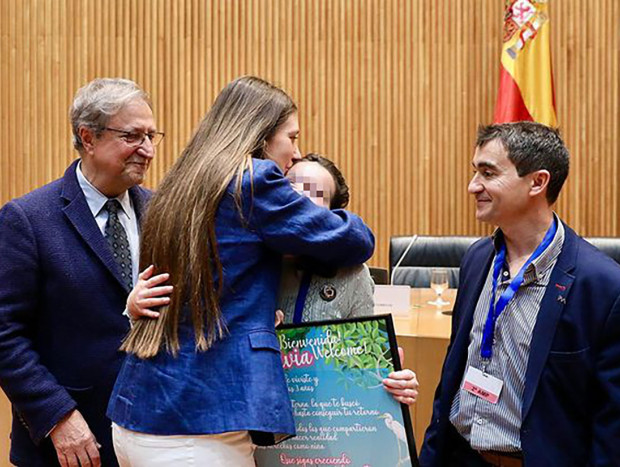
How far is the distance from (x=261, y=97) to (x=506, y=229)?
813 millimetres

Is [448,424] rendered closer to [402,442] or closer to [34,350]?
[402,442]

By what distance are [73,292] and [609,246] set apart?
3.39m

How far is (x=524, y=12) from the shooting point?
559 cm

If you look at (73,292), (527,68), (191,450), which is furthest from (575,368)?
(527,68)

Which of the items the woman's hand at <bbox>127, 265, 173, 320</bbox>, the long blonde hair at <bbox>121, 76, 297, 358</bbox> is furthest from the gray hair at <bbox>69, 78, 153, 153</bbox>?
the woman's hand at <bbox>127, 265, 173, 320</bbox>

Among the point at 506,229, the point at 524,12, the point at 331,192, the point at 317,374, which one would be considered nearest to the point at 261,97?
the point at 331,192

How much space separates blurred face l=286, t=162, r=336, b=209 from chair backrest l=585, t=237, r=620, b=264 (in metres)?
2.95

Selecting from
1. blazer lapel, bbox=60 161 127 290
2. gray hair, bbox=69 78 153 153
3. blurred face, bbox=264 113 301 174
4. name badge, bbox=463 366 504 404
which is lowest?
name badge, bbox=463 366 504 404

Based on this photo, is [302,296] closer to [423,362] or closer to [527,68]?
[423,362]

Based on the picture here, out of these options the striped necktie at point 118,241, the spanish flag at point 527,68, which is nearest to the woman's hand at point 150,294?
→ the striped necktie at point 118,241

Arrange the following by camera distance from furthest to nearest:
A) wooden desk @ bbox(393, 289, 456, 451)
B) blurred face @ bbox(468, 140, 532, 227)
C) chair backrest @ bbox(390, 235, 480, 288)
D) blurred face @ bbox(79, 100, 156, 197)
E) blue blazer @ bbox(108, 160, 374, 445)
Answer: chair backrest @ bbox(390, 235, 480, 288) < wooden desk @ bbox(393, 289, 456, 451) < blurred face @ bbox(79, 100, 156, 197) < blurred face @ bbox(468, 140, 532, 227) < blue blazer @ bbox(108, 160, 374, 445)

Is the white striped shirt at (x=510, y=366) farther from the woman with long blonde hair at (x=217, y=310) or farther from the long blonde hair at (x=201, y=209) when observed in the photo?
the long blonde hair at (x=201, y=209)

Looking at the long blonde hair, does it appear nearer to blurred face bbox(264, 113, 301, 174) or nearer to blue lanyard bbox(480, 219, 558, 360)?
blurred face bbox(264, 113, 301, 174)

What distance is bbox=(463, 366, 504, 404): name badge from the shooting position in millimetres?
1942
